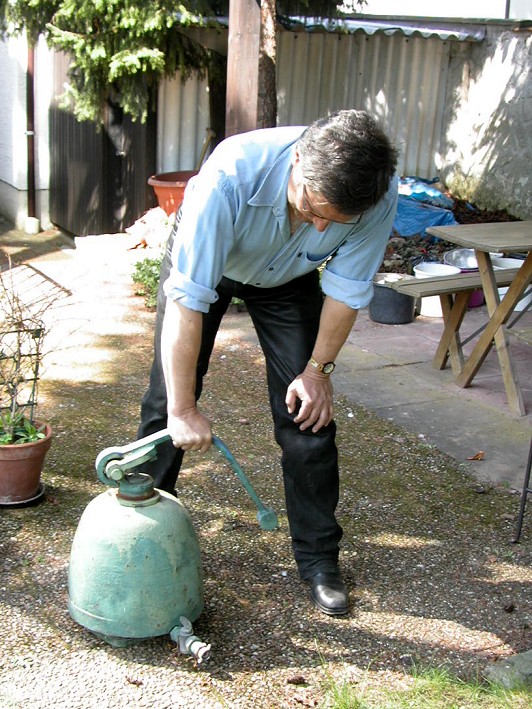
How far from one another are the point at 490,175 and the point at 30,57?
499 centimetres

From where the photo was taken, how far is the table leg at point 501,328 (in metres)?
5.40

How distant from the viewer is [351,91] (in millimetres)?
9711

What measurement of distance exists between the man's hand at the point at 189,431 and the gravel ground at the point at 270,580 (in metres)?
0.73

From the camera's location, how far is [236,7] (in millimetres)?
6973

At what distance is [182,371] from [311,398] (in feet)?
1.73

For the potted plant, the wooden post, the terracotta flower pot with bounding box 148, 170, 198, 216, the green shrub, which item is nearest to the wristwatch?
the potted plant

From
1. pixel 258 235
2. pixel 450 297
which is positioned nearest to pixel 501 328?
pixel 450 297

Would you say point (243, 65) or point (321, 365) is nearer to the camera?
point (321, 365)

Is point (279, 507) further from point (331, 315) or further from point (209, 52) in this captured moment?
point (209, 52)

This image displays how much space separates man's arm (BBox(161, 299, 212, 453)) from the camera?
9.20 feet

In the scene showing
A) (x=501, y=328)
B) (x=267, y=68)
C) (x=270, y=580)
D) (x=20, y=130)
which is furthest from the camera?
(x=20, y=130)

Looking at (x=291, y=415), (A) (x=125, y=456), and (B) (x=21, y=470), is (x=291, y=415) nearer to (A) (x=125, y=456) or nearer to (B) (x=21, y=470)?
(A) (x=125, y=456)

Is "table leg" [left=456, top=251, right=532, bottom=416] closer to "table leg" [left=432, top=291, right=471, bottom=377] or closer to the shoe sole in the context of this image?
"table leg" [left=432, top=291, right=471, bottom=377]

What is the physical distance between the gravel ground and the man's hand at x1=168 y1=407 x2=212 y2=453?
73 cm
